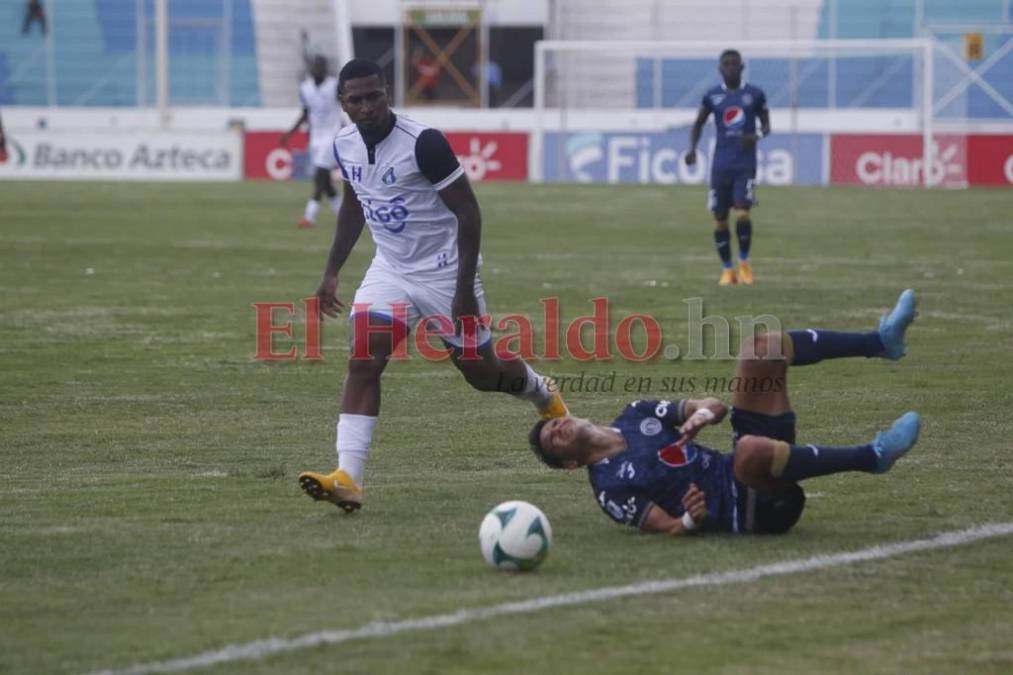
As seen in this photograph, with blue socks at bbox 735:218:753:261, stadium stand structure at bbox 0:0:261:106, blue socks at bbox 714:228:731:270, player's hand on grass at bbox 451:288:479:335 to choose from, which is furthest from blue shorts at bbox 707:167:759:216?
stadium stand structure at bbox 0:0:261:106

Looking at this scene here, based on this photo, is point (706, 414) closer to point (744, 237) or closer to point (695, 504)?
point (695, 504)

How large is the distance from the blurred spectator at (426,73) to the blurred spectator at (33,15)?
1040 cm

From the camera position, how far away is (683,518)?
7.34 metres

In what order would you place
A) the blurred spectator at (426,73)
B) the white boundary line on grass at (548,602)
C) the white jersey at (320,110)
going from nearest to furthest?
1. the white boundary line on grass at (548,602)
2. the white jersey at (320,110)
3. the blurred spectator at (426,73)

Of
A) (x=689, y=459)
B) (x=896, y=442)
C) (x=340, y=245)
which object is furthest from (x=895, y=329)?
(x=340, y=245)

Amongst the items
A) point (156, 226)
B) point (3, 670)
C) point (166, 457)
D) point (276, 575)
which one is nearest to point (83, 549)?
point (276, 575)

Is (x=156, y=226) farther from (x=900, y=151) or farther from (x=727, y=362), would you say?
(x=900, y=151)

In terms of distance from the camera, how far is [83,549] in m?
7.24

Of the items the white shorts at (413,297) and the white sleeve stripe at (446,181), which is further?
the white shorts at (413,297)

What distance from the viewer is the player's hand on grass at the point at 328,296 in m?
8.73

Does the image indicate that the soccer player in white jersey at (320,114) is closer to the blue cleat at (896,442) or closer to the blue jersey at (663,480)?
the blue jersey at (663,480)

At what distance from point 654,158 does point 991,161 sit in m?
7.71

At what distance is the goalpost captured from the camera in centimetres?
4059

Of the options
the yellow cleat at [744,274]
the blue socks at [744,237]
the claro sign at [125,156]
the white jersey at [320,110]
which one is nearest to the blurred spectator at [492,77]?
the claro sign at [125,156]
